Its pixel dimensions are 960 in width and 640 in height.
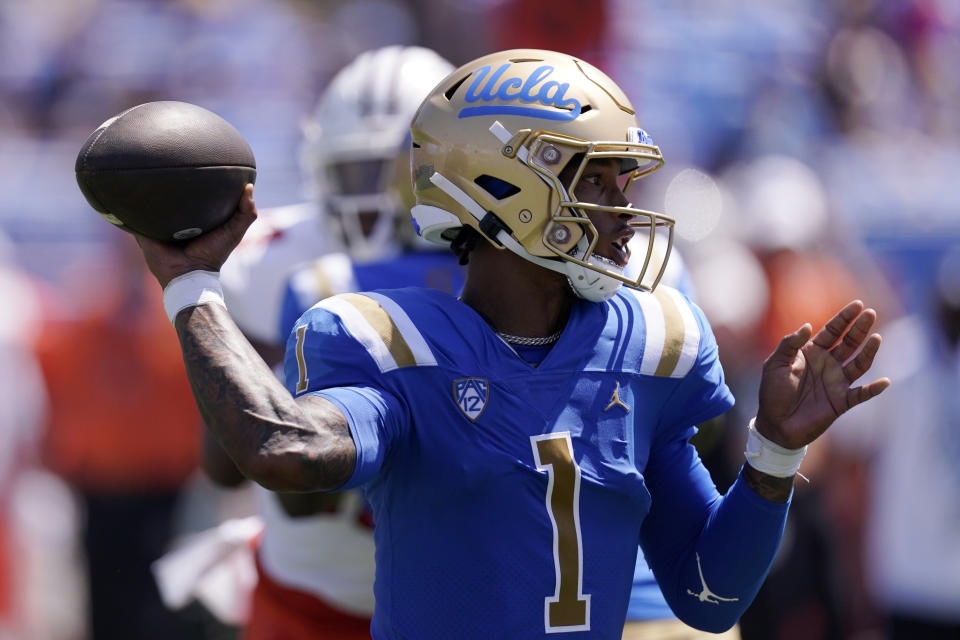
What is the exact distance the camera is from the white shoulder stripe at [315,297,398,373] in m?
2.12

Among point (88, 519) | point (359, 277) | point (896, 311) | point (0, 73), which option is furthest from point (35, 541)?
point (896, 311)

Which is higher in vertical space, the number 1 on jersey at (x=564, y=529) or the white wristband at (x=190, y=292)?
the white wristband at (x=190, y=292)

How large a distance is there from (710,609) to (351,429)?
33.0 inches

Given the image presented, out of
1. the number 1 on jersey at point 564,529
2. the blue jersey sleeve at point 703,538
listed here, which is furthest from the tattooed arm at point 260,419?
the blue jersey sleeve at point 703,538

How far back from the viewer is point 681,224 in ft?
25.9

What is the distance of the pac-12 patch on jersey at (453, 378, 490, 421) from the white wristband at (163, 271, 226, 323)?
1.29 ft

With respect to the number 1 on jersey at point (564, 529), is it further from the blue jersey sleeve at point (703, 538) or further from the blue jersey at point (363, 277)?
the blue jersey at point (363, 277)

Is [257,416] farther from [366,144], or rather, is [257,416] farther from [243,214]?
[366,144]

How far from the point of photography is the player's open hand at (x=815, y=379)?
2266mm

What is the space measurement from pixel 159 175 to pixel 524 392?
0.67 m

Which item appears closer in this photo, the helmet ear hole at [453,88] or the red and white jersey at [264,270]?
the helmet ear hole at [453,88]

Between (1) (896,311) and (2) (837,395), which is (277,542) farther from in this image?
(1) (896,311)

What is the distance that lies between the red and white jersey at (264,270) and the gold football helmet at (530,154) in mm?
1483

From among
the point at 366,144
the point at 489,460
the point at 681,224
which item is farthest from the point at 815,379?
the point at 681,224
